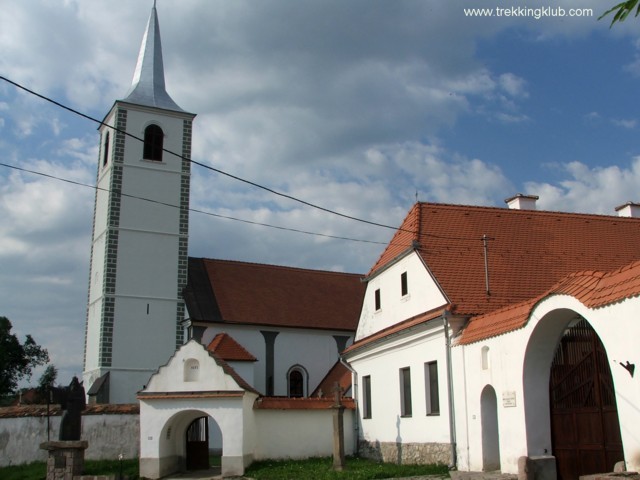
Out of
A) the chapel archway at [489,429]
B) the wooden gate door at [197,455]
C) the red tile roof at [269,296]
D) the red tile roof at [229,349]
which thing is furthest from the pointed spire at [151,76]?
the chapel archway at [489,429]

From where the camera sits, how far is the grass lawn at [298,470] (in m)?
18.1

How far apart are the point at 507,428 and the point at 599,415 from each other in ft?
8.62

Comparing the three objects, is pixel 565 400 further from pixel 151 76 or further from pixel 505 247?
pixel 151 76

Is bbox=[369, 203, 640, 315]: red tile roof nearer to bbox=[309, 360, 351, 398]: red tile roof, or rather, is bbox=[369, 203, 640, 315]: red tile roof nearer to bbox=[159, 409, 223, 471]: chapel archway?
bbox=[309, 360, 351, 398]: red tile roof

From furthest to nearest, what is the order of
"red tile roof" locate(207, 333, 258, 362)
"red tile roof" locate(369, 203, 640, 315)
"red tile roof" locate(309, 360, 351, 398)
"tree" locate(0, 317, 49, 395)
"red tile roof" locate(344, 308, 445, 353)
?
1. "tree" locate(0, 317, 49, 395)
2. "red tile roof" locate(207, 333, 258, 362)
3. "red tile roof" locate(309, 360, 351, 398)
4. "red tile roof" locate(369, 203, 640, 315)
5. "red tile roof" locate(344, 308, 445, 353)

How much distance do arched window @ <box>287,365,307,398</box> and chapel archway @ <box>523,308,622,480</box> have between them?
68.1 ft

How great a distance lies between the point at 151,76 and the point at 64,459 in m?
24.0

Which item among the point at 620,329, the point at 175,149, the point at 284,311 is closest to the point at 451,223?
the point at 620,329

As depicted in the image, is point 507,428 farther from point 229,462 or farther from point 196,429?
point 196,429

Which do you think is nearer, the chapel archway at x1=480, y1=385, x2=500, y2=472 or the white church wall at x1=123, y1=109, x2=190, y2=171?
the chapel archway at x1=480, y1=385, x2=500, y2=472

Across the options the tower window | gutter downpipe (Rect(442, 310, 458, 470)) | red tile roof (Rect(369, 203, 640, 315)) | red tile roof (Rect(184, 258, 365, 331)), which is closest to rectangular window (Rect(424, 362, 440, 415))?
gutter downpipe (Rect(442, 310, 458, 470))

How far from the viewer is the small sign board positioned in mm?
14632

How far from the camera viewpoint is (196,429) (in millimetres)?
25031

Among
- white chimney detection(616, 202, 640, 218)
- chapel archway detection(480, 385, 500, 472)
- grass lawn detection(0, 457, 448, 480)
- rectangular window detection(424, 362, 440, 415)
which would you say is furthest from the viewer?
white chimney detection(616, 202, 640, 218)
